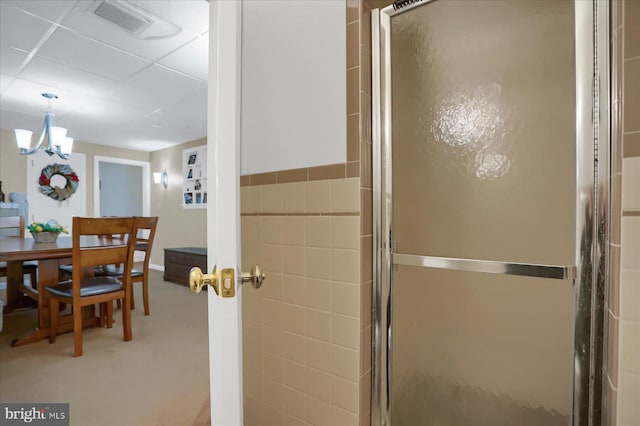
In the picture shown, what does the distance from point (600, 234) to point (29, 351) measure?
3.28 m

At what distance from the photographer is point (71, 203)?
16.6 feet

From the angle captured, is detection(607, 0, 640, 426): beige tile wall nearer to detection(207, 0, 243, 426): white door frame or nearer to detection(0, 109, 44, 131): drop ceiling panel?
detection(207, 0, 243, 426): white door frame

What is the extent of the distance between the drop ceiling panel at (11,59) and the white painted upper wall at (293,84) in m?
2.48

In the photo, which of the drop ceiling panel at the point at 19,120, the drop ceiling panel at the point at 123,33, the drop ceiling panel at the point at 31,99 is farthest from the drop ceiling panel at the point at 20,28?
the drop ceiling panel at the point at 19,120

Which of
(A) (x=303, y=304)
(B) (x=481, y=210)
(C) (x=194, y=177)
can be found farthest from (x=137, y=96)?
(B) (x=481, y=210)

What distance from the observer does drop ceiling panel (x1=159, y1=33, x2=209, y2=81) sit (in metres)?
2.29

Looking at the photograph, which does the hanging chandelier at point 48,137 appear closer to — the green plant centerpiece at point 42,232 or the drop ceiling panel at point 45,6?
the green plant centerpiece at point 42,232

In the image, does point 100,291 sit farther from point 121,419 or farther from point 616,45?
point 616,45

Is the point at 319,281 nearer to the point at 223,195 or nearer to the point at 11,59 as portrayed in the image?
the point at 223,195

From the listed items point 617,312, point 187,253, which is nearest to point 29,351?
point 187,253

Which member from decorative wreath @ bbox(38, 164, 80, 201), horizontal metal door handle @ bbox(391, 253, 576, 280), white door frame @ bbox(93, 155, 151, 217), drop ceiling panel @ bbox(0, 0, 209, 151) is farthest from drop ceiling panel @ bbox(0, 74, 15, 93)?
horizontal metal door handle @ bbox(391, 253, 576, 280)

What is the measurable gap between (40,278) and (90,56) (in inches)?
72.1

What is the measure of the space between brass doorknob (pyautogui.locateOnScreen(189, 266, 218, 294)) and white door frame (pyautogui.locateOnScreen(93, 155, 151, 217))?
6036mm
